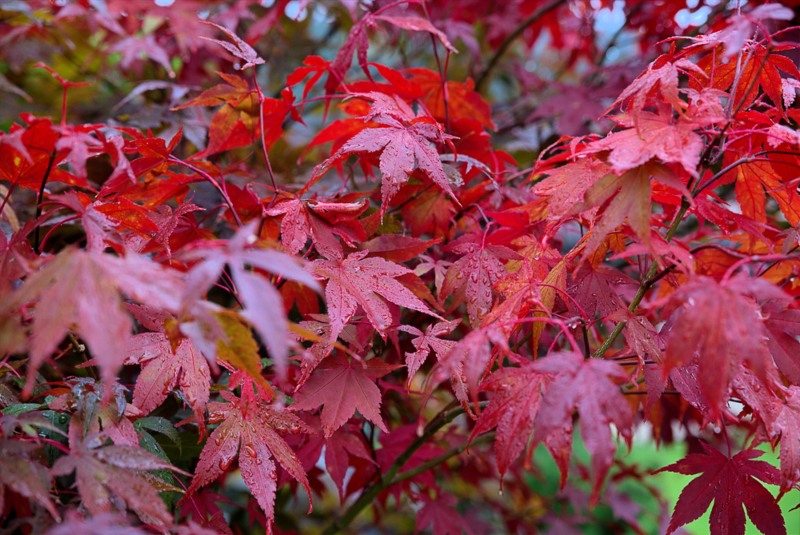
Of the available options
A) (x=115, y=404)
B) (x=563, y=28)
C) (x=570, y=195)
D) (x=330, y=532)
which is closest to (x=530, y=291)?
(x=570, y=195)

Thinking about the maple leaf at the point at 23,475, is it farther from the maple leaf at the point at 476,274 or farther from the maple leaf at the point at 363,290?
the maple leaf at the point at 476,274

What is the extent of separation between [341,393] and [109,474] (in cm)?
32

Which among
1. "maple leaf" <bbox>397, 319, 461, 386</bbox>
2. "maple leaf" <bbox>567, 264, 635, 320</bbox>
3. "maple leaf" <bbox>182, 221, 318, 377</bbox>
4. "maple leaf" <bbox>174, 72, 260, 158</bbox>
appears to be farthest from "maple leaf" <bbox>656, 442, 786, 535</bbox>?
"maple leaf" <bbox>174, 72, 260, 158</bbox>

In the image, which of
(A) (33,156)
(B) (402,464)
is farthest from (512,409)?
(A) (33,156)

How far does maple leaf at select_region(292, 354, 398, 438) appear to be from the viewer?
86cm

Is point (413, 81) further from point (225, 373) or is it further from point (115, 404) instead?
point (115, 404)

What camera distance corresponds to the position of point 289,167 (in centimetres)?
174

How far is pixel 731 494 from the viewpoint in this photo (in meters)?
0.85

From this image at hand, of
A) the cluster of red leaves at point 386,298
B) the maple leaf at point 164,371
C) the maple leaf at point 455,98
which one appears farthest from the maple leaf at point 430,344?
the maple leaf at point 455,98

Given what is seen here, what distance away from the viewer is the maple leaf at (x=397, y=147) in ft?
2.81

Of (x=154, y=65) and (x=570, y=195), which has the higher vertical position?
(x=570, y=195)

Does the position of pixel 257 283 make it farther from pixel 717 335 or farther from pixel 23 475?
pixel 717 335

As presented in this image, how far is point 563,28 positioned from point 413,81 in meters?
1.23

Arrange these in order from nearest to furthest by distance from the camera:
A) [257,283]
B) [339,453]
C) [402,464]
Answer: [257,283] → [339,453] → [402,464]
